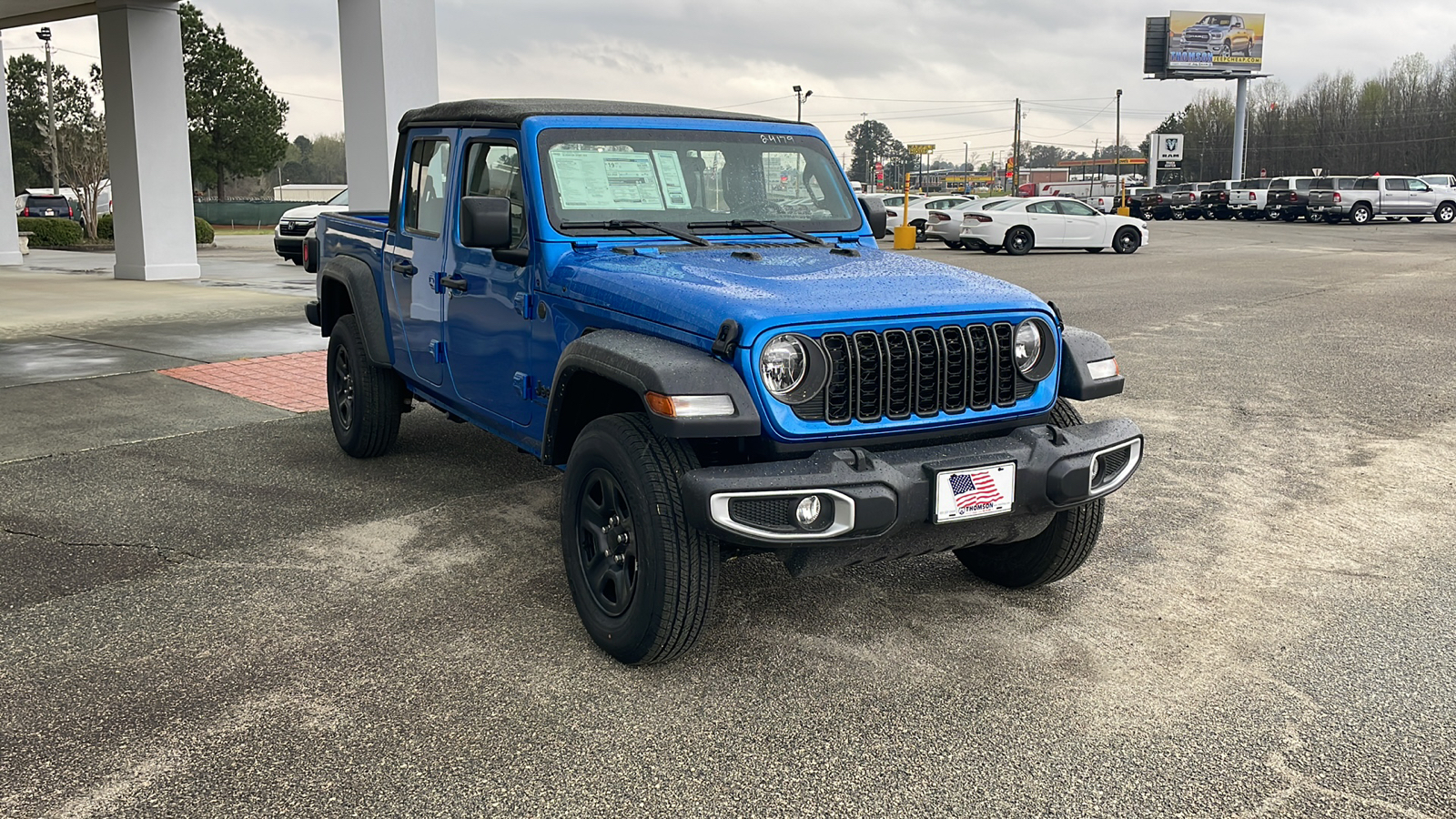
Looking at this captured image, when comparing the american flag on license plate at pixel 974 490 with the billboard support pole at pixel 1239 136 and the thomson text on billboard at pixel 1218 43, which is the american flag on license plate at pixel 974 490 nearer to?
the billboard support pole at pixel 1239 136

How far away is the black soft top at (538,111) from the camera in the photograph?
15.8 ft

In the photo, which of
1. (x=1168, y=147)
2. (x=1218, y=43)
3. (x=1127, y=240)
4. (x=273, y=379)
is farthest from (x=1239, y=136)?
(x=273, y=379)

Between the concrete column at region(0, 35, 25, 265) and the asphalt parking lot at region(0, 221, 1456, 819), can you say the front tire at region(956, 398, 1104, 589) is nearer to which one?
the asphalt parking lot at region(0, 221, 1456, 819)

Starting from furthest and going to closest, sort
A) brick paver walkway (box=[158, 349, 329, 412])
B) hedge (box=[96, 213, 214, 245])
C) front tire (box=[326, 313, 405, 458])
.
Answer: hedge (box=[96, 213, 214, 245]), brick paver walkway (box=[158, 349, 329, 412]), front tire (box=[326, 313, 405, 458])

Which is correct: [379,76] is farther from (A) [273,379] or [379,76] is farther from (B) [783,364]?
(B) [783,364]

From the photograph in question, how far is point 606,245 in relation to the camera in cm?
449

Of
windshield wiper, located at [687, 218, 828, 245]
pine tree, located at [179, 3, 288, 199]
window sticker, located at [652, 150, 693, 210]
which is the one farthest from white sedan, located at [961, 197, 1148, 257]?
pine tree, located at [179, 3, 288, 199]

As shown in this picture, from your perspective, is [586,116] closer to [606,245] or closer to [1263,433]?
[606,245]

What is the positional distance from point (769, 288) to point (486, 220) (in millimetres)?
1178

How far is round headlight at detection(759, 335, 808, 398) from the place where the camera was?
3586 millimetres

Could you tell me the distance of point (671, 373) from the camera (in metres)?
3.48

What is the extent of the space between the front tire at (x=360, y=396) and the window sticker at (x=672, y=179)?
7.28 feet

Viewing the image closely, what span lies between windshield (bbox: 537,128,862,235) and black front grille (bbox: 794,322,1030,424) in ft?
4.13

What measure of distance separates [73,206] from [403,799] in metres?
42.3
